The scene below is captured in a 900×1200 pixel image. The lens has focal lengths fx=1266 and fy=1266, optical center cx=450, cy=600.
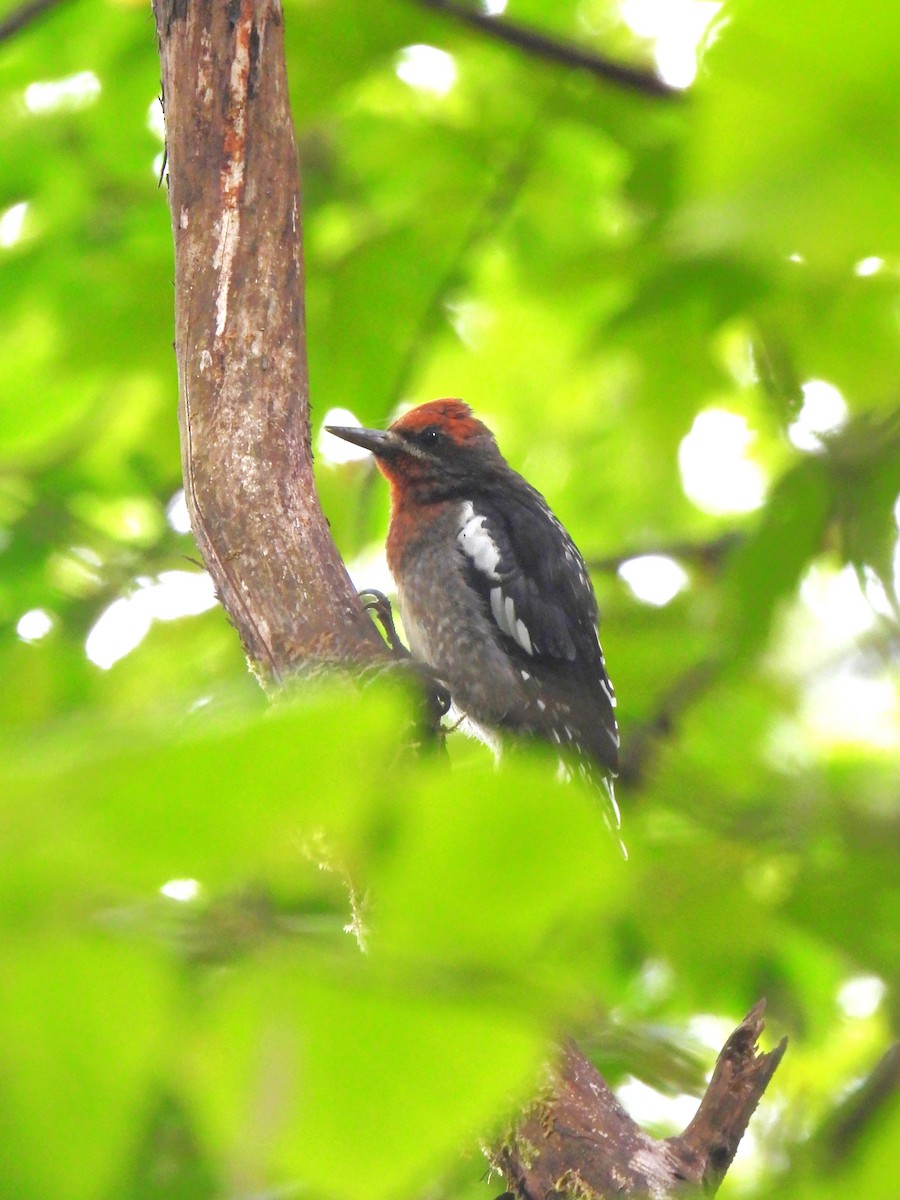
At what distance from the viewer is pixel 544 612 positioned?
439 cm

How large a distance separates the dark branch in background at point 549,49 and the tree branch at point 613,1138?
1.70m

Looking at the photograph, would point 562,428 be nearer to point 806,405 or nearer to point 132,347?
point 132,347

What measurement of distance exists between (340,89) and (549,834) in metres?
2.31

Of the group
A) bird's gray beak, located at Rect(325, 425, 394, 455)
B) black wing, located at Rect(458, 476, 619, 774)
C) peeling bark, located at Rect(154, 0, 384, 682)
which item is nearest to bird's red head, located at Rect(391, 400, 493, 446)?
bird's gray beak, located at Rect(325, 425, 394, 455)

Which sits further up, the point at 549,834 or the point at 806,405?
the point at 549,834

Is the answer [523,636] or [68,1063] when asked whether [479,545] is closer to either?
[523,636]

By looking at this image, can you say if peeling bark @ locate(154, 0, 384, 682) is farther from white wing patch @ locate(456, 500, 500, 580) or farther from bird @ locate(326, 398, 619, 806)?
white wing patch @ locate(456, 500, 500, 580)

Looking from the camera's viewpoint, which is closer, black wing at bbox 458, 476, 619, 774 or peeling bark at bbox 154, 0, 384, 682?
peeling bark at bbox 154, 0, 384, 682

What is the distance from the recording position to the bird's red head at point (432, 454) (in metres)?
4.73

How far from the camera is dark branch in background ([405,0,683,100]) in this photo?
2428 mm

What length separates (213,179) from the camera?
106 inches

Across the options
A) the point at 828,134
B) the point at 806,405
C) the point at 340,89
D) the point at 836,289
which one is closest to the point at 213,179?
the point at 340,89

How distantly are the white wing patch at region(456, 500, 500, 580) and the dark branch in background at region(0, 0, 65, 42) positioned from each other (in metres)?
2.19

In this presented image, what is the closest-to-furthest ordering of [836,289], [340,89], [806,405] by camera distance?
[836,289]
[806,405]
[340,89]
